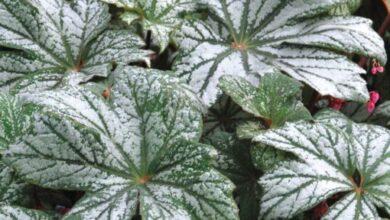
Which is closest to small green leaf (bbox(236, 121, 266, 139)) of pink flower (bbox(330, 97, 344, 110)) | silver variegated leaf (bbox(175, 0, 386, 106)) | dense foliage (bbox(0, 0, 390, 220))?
dense foliage (bbox(0, 0, 390, 220))

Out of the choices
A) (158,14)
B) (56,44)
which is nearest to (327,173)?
(158,14)

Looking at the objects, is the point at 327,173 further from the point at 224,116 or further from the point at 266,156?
the point at 224,116

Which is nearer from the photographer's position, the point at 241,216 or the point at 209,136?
the point at 241,216

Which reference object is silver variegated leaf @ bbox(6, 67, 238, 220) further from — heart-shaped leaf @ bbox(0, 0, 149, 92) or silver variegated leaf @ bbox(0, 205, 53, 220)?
heart-shaped leaf @ bbox(0, 0, 149, 92)

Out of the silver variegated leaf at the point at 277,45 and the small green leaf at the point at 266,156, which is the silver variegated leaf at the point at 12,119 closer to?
the silver variegated leaf at the point at 277,45

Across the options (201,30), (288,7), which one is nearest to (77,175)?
(201,30)

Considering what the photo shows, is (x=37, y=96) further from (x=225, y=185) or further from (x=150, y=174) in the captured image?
(x=225, y=185)

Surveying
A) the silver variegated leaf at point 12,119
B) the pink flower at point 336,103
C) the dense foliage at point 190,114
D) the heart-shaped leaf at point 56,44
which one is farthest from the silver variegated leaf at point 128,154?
the pink flower at point 336,103

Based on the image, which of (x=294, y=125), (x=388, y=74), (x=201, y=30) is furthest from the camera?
(x=388, y=74)
